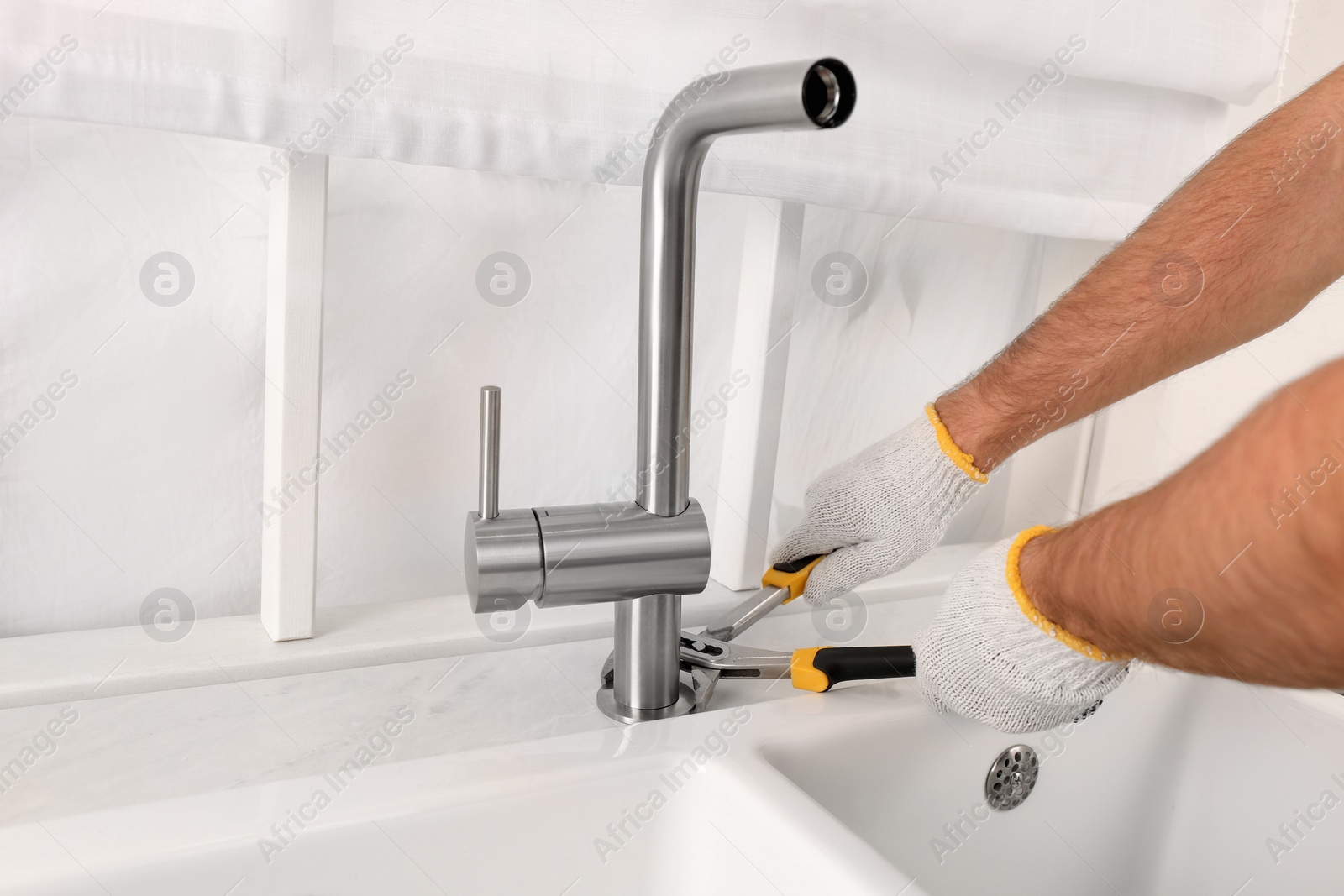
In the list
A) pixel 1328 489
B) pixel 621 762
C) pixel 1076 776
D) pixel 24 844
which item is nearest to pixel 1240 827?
pixel 1076 776

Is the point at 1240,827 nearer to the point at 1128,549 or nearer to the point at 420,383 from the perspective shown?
the point at 1128,549

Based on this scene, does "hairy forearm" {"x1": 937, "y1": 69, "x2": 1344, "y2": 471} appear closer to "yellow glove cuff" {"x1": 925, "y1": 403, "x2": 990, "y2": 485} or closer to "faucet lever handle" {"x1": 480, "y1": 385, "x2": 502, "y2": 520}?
"yellow glove cuff" {"x1": 925, "y1": 403, "x2": 990, "y2": 485}

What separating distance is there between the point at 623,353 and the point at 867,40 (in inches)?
11.7

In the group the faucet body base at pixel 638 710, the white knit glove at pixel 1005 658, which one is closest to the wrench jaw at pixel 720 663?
the faucet body base at pixel 638 710

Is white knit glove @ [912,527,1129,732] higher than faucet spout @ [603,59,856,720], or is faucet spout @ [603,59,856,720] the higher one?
faucet spout @ [603,59,856,720]

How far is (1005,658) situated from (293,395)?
436mm

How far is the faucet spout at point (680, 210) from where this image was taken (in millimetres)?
414

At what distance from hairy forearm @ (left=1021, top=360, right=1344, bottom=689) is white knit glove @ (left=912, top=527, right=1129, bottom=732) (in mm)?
104

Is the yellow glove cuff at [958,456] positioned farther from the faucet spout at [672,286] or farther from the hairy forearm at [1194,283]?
the faucet spout at [672,286]

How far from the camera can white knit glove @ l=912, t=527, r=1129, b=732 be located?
483mm

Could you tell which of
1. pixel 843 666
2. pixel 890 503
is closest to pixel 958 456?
pixel 890 503

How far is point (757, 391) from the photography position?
80 centimetres

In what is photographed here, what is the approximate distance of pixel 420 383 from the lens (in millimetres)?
737

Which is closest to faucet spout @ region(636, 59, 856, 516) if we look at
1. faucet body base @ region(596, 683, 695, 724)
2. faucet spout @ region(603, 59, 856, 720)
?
faucet spout @ region(603, 59, 856, 720)
